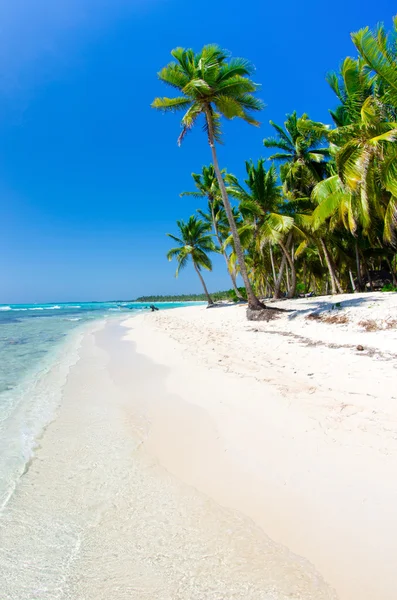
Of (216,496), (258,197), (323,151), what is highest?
(323,151)

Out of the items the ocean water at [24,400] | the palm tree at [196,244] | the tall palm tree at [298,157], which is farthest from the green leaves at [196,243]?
the ocean water at [24,400]

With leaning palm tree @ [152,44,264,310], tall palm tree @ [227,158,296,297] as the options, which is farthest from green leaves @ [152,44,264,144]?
tall palm tree @ [227,158,296,297]

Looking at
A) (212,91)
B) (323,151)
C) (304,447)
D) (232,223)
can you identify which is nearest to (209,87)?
(212,91)

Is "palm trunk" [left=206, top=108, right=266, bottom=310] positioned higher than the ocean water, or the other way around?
"palm trunk" [left=206, top=108, right=266, bottom=310]

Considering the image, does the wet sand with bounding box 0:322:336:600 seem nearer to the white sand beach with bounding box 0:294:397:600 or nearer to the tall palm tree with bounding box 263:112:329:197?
the white sand beach with bounding box 0:294:397:600

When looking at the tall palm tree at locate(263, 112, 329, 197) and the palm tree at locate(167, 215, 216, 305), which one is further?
the palm tree at locate(167, 215, 216, 305)

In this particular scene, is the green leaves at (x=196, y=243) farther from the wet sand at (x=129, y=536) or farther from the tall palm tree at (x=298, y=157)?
the wet sand at (x=129, y=536)

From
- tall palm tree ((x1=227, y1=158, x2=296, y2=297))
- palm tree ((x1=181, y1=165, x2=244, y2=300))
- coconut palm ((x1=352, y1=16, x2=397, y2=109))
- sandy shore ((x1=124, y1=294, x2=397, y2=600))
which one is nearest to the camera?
sandy shore ((x1=124, y1=294, x2=397, y2=600))

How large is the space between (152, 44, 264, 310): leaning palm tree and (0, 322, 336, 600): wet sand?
1100 centimetres

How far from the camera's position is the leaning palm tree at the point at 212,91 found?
12867mm

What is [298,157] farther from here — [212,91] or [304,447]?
[304,447]

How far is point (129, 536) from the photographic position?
1966mm

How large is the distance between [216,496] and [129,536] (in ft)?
2.39

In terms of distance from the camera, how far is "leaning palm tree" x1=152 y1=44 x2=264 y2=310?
1287 cm
